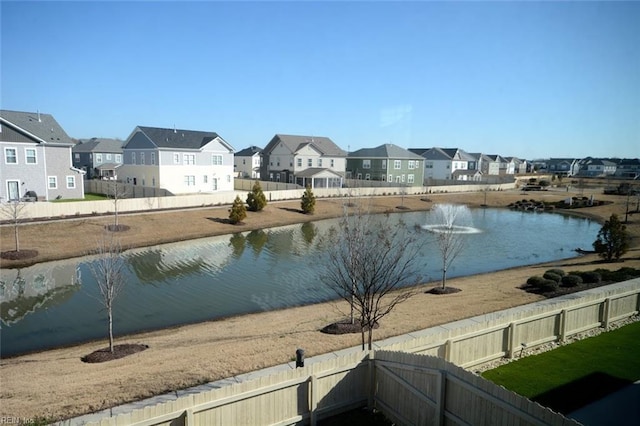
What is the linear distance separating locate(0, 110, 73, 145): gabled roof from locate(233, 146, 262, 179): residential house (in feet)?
162

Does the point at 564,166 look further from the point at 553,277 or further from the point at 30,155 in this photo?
the point at 30,155

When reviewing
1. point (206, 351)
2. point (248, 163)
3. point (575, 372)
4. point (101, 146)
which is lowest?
point (206, 351)

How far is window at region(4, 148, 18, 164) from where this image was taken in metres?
39.9

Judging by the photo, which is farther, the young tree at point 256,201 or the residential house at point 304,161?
the residential house at point 304,161

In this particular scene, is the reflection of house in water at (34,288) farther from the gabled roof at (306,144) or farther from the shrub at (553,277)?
the gabled roof at (306,144)

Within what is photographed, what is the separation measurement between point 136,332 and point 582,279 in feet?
65.4

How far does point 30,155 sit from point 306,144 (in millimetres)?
39642

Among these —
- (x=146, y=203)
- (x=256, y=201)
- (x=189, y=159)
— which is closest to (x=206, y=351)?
(x=146, y=203)

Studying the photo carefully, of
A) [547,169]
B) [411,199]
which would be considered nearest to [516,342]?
[411,199]

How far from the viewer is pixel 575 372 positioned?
37.3 feet

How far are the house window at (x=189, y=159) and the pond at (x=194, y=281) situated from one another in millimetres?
21299

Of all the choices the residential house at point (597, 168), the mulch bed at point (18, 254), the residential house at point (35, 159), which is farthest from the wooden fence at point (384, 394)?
the residential house at point (597, 168)

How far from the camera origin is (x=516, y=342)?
40.4ft

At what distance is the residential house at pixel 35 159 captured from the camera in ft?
131
